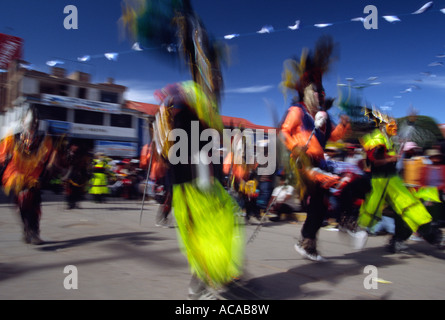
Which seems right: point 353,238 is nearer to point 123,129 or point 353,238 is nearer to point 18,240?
point 18,240

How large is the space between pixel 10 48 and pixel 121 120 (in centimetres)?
920

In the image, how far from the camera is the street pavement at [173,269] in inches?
99.6

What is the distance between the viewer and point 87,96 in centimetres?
2772

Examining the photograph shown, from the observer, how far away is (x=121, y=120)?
1067 inches

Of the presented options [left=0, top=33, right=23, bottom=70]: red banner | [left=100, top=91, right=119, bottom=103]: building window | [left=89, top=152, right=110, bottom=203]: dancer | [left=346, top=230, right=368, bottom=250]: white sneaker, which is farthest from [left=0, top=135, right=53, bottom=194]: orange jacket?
[left=100, top=91, right=119, bottom=103]: building window

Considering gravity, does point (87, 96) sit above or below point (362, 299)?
above

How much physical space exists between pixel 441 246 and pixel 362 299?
7.61 ft

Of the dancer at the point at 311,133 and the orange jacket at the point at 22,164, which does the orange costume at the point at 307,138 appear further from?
the orange jacket at the point at 22,164

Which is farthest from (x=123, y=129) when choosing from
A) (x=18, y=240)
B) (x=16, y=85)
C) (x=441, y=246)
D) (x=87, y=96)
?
(x=441, y=246)

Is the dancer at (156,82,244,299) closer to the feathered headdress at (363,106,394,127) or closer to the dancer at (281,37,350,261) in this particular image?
the dancer at (281,37,350,261)

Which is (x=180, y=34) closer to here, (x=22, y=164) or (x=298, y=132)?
(x=298, y=132)

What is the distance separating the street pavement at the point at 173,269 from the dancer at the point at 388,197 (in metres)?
0.25

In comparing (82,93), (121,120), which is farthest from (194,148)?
(82,93)
